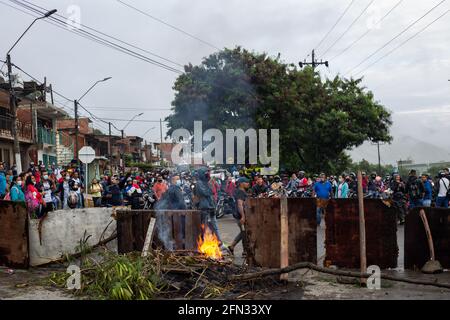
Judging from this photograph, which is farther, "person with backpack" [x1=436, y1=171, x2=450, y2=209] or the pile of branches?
"person with backpack" [x1=436, y1=171, x2=450, y2=209]

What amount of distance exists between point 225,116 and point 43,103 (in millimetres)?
14240

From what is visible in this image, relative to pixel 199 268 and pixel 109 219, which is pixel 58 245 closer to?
pixel 109 219

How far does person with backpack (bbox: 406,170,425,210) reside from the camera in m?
14.0

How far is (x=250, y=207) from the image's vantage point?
7.86 m

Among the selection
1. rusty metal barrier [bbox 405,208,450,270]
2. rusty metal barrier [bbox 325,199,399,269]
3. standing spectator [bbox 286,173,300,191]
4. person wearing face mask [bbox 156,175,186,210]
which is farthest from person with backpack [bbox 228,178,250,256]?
standing spectator [bbox 286,173,300,191]

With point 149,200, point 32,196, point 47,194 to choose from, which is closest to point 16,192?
point 32,196

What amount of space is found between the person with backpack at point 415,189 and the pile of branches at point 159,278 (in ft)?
28.3

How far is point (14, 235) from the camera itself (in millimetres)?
8516

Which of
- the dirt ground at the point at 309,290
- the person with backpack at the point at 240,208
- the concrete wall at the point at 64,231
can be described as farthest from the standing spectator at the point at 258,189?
the dirt ground at the point at 309,290

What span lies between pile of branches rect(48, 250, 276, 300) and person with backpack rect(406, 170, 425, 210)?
28.3ft

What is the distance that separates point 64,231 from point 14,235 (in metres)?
0.91

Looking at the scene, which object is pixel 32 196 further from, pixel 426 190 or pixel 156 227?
pixel 426 190

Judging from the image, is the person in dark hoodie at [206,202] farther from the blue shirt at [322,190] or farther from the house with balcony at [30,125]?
the house with balcony at [30,125]

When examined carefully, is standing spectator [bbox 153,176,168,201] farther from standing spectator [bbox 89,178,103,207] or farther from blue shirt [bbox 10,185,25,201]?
blue shirt [bbox 10,185,25,201]
